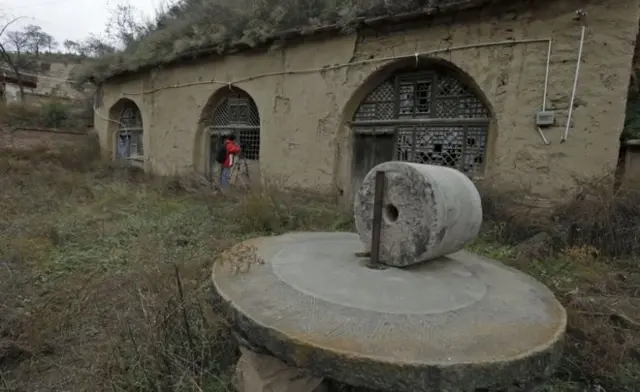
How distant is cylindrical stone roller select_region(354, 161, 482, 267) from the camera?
2.35 meters

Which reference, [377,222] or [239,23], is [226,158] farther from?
[377,222]

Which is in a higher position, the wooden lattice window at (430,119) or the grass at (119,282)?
the wooden lattice window at (430,119)

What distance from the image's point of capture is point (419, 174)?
2402 mm

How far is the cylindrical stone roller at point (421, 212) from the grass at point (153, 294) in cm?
108

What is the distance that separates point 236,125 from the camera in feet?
29.9

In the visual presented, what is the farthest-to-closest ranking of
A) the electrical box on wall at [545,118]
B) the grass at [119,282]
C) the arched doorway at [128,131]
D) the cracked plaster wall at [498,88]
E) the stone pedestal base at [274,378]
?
the arched doorway at [128,131] → the electrical box on wall at [545,118] → the cracked plaster wall at [498,88] → the grass at [119,282] → the stone pedestal base at [274,378]

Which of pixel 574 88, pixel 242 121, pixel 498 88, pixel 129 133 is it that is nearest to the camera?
pixel 574 88

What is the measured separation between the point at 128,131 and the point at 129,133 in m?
0.07

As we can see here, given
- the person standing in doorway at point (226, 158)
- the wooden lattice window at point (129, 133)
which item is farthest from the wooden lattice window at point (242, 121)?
the wooden lattice window at point (129, 133)

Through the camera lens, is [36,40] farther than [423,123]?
Yes

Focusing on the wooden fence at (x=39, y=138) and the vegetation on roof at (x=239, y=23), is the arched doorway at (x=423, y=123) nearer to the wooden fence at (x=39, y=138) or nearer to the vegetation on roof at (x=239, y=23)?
the vegetation on roof at (x=239, y=23)

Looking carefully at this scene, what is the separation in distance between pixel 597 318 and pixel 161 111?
10.3 meters

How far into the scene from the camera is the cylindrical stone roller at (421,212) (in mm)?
2350

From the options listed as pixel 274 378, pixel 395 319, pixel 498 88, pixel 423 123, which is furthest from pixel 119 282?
pixel 498 88
